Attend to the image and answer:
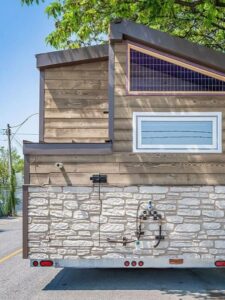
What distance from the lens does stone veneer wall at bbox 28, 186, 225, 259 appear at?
24.6 ft

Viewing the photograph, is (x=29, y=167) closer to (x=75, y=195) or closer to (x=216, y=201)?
(x=75, y=195)

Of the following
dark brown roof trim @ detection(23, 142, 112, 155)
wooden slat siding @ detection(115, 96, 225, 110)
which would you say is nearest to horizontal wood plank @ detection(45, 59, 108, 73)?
wooden slat siding @ detection(115, 96, 225, 110)

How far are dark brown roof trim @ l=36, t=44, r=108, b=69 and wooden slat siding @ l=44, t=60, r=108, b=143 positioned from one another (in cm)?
27

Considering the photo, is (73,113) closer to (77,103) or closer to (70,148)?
(77,103)

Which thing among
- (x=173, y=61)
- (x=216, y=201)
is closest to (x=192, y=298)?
(x=216, y=201)

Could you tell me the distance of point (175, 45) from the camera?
303 inches

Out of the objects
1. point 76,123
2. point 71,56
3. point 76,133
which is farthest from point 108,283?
point 71,56

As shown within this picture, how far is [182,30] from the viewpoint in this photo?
48.5 feet

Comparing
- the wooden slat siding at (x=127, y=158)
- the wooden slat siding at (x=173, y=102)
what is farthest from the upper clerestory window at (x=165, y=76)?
the wooden slat siding at (x=127, y=158)

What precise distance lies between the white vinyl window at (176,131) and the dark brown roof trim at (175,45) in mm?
976

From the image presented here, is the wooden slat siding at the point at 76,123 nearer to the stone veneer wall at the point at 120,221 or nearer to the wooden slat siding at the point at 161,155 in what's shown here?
the wooden slat siding at the point at 161,155

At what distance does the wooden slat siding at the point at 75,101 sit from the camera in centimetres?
907

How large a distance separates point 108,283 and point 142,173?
238 cm

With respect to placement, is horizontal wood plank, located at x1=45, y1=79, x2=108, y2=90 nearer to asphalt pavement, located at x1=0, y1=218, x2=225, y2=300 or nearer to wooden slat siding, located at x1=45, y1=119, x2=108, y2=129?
wooden slat siding, located at x1=45, y1=119, x2=108, y2=129
